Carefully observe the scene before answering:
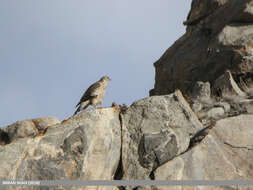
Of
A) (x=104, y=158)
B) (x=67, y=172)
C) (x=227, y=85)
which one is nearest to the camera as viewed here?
(x=67, y=172)

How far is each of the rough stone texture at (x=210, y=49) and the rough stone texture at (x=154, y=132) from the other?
584cm

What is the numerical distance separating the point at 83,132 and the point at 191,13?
15.4m

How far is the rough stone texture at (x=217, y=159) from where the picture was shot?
28.1 ft

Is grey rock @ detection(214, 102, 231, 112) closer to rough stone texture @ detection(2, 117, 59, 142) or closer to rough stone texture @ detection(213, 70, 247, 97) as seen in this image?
rough stone texture @ detection(213, 70, 247, 97)

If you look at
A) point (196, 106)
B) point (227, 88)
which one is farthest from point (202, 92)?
point (196, 106)

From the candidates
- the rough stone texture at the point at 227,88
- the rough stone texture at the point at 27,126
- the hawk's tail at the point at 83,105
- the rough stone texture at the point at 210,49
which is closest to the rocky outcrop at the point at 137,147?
the rough stone texture at the point at 227,88

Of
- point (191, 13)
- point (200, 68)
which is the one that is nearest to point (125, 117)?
point (200, 68)

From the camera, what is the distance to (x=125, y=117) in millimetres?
9680

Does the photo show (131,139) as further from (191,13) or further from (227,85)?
(191,13)

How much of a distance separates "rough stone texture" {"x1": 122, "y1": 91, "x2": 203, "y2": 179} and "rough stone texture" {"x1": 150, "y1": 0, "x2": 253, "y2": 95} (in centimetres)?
584

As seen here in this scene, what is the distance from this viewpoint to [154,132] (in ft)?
30.5

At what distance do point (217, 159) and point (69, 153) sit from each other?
356cm

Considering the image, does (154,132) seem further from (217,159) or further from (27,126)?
(27,126)

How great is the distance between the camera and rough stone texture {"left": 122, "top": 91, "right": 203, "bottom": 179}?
8.93 m
